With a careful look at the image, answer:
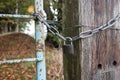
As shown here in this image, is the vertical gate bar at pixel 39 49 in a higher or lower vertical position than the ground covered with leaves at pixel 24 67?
higher

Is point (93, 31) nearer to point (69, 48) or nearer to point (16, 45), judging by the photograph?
point (69, 48)

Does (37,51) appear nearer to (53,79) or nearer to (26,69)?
(53,79)

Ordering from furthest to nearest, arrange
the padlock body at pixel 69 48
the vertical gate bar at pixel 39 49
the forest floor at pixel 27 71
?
the forest floor at pixel 27 71 → the vertical gate bar at pixel 39 49 → the padlock body at pixel 69 48

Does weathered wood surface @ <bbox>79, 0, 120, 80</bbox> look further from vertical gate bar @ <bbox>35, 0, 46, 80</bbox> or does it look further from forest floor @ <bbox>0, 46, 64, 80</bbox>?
forest floor @ <bbox>0, 46, 64, 80</bbox>

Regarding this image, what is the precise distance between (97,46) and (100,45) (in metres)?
0.02

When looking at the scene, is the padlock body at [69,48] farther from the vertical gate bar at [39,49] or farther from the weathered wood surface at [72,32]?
the vertical gate bar at [39,49]

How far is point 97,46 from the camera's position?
193cm

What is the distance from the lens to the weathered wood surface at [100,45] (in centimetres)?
189

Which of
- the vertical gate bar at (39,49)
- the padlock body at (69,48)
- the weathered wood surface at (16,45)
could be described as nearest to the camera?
the padlock body at (69,48)

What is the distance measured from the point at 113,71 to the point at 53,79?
124 inches

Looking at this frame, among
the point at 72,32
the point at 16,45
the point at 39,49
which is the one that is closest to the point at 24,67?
the point at 16,45

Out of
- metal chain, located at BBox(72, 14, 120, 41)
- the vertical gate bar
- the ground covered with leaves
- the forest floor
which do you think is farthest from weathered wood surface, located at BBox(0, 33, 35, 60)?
metal chain, located at BBox(72, 14, 120, 41)

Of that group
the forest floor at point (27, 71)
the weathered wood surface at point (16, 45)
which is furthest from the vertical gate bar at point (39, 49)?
the weathered wood surface at point (16, 45)

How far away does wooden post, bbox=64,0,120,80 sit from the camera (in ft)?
6.18
